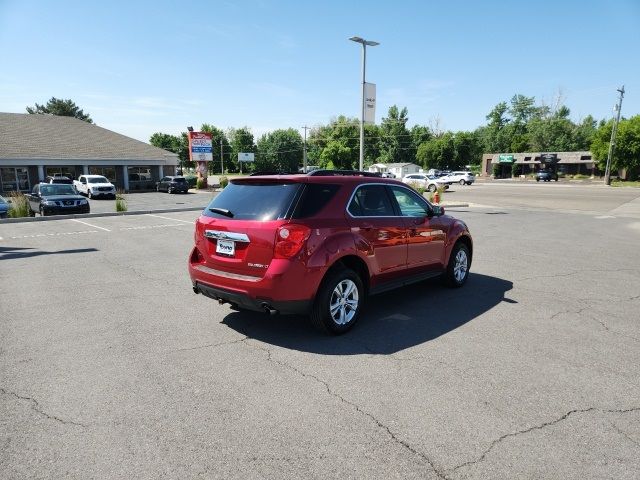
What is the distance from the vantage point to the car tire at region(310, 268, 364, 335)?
4422 millimetres

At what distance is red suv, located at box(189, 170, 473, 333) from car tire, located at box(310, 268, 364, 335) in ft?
0.04

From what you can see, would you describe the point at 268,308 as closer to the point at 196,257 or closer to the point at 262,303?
the point at 262,303

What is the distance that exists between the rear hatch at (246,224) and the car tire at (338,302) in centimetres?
70

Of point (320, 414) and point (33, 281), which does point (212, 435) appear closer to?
point (320, 414)

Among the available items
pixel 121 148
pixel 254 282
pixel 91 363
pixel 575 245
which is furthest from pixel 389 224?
pixel 121 148

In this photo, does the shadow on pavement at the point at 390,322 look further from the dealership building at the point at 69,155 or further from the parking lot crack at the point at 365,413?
the dealership building at the point at 69,155

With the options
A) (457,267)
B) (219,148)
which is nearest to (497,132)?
(219,148)

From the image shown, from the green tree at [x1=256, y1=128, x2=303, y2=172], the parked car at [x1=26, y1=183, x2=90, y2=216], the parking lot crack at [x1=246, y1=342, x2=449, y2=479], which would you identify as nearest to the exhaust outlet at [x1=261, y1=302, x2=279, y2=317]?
the parking lot crack at [x1=246, y1=342, x2=449, y2=479]

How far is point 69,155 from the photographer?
120ft

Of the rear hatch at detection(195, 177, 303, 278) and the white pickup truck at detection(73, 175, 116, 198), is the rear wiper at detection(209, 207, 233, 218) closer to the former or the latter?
the rear hatch at detection(195, 177, 303, 278)

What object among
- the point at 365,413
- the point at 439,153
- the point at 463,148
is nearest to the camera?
the point at 365,413

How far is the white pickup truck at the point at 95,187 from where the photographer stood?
99.0ft

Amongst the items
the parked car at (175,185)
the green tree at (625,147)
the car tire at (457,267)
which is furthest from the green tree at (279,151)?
the car tire at (457,267)

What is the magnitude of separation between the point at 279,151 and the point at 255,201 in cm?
10483
